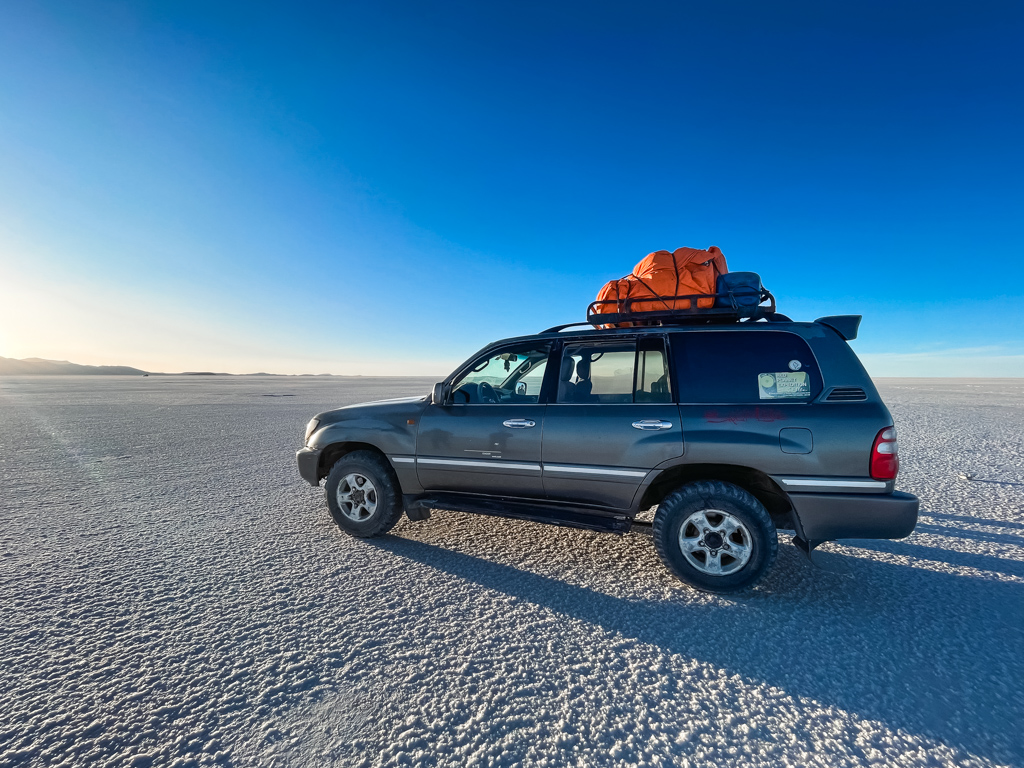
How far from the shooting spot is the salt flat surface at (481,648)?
2.03 m

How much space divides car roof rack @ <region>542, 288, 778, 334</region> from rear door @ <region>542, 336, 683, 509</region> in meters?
0.19

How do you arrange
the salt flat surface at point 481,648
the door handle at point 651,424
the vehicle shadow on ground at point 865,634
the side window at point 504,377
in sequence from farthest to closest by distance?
the side window at point 504,377
the door handle at point 651,424
the vehicle shadow on ground at point 865,634
the salt flat surface at point 481,648

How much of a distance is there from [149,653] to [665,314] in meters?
3.95

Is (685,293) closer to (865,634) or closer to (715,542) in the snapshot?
(715,542)

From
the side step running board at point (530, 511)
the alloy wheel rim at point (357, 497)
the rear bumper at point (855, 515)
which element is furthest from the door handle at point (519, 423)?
the rear bumper at point (855, 515)

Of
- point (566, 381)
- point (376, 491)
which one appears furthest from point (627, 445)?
point (376, 491)

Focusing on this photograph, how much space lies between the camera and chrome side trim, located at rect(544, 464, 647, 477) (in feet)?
11.8

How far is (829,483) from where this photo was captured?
3182 mm

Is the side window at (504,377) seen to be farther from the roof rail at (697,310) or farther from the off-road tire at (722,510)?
the off-road tire at (722,510)

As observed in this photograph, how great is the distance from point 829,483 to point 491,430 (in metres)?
2.50

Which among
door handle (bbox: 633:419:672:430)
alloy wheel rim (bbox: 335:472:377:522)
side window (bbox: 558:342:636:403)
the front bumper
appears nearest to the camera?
door handle (bbox: 633:419:672:430)

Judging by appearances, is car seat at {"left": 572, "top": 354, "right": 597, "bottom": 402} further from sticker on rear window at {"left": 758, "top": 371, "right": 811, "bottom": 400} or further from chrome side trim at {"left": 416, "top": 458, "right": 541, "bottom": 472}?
sticker on rear window at {"left": 758, "top": 371, "right": 811, "bottom": 400}

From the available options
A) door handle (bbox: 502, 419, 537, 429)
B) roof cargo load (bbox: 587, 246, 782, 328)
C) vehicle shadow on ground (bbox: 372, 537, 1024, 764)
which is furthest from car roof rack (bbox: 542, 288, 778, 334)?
vehicle shadow on ground (bbox: 372, 537, 1024, 764)

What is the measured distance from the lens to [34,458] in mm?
7625
